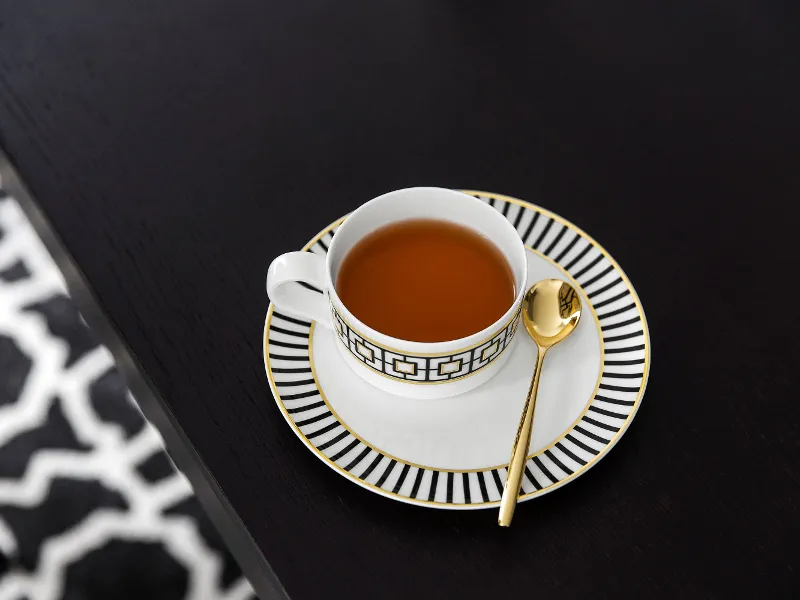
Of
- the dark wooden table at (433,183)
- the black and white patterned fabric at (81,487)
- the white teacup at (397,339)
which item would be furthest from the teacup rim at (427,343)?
the black and white patterned fabric at (81,487)

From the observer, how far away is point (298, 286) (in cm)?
62

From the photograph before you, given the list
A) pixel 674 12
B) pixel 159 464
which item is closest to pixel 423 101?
pixel 674 12

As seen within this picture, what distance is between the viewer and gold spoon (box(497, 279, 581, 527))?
0.57 m

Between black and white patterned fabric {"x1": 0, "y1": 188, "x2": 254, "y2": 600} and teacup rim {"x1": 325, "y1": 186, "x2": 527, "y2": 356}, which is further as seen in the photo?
black and white patterned fabric {"x1": 0, "y1": 188, "x2": 254, "y2": 600}

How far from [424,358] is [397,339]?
0.02 meters

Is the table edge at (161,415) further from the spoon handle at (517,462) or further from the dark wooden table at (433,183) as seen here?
the spoon handle at (517,462)

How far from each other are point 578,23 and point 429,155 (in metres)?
0.26

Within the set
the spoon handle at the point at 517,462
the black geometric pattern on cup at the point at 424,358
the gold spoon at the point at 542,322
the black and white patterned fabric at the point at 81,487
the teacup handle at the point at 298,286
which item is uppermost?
the teacup handle at the point at 298,286

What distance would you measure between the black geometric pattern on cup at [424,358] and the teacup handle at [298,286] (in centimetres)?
3

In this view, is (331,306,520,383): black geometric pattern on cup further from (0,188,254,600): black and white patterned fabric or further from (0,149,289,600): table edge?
(0,188,254,600): black and white patterned fabric

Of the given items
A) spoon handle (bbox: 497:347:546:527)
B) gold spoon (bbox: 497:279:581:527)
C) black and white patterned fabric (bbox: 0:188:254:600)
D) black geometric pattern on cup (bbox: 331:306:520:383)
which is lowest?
black and white patterned fabric (bbox: 0:188:254:600)

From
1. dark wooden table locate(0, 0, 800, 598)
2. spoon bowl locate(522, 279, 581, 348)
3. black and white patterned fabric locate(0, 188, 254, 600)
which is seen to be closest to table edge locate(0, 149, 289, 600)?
dark wooden table locate(0, 0, 800, 598)

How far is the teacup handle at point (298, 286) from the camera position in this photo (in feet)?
1.94

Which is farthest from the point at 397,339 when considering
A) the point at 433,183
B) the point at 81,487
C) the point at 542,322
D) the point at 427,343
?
the point at 81,487
